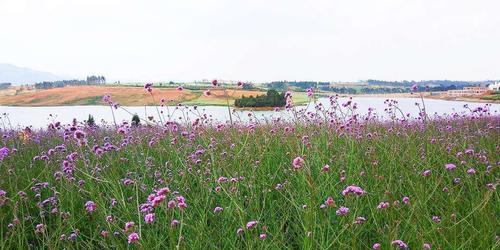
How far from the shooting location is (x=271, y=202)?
3.65 metres

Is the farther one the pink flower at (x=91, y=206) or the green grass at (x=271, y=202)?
the pink flower at (x=91, y=206)

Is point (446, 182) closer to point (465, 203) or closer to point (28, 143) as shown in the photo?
point (465, 203)

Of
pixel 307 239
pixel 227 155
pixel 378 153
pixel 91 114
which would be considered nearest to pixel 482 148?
pixel 378 153

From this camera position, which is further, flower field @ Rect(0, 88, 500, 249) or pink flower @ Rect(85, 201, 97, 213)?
pink flower @ Rect(85, 201, 97, 213)

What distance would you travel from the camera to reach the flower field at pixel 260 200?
2609 mm

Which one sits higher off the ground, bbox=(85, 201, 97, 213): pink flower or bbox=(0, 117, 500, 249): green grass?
bbox=(85, 201, 97, 213): pink flower

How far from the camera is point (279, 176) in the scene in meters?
4.47

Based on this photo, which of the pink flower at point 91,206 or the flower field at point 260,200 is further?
the pink flower at point 91,206

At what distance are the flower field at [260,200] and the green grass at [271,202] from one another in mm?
17

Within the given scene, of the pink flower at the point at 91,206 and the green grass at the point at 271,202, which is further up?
the pink flower at the point at 91,206

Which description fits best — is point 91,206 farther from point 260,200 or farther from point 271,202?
point 260,200

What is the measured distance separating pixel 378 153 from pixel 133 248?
316 cm

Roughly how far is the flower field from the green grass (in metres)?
0.02

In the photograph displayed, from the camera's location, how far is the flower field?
2.61 metres
